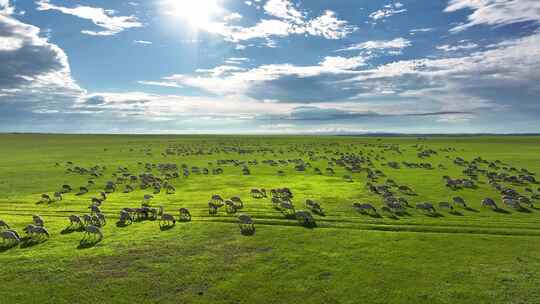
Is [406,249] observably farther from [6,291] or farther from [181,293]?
[6,291]

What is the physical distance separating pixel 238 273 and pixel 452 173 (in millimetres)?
54950

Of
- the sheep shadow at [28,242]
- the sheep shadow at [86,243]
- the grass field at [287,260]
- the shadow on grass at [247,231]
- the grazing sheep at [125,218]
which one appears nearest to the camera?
the grass field at [287,260]

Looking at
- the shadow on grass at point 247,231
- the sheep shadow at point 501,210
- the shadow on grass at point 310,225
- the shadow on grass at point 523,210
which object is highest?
the shadow on grass at point 523,210

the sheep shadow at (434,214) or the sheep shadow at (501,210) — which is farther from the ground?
the sheep shadow at (501,210)

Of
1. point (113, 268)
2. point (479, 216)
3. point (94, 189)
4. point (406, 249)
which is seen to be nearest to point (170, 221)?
point (113, 268)

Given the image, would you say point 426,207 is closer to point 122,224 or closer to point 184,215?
point 184,215

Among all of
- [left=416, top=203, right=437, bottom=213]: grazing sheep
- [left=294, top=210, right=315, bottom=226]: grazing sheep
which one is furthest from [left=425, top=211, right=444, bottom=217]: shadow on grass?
[left=294, top=210, right=315, bottom=226]: grazing sheep

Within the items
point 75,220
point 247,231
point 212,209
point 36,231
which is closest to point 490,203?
point 247,231

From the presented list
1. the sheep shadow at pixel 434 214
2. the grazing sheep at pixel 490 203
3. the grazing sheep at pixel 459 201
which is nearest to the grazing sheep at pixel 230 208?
the sheep shadow at pixel 434 214

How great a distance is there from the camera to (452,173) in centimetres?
6016

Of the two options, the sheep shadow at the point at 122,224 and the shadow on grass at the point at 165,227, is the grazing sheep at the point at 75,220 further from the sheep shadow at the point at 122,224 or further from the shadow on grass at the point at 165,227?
the shadow on grass at the point at 165,227

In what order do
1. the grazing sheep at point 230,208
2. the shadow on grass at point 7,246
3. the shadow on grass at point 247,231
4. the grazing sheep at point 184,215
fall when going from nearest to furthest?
1. the shadow on grass at point 7,246
2. the shadow on grass at point 247,231
3. the grazing sheep at point 184,215
4. the grazing sheep at point 230,208

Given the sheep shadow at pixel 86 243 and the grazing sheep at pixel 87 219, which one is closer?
the sheep shadow at pixel 86 243

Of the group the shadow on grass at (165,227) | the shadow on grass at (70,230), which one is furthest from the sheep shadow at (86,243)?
the shadow on grass at (165,227)
